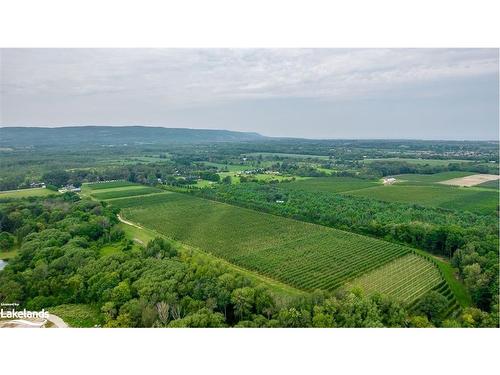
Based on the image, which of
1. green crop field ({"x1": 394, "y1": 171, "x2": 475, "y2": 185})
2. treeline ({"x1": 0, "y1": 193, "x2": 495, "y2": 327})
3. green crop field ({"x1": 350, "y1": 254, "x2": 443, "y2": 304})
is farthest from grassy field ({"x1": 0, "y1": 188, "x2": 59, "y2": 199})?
green crop field ({"x1": 394, "y1": 171, "x2": 475, "y2": 185})

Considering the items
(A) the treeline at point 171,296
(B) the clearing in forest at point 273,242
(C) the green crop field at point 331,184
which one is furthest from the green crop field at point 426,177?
(A) the treeline at point 171,296

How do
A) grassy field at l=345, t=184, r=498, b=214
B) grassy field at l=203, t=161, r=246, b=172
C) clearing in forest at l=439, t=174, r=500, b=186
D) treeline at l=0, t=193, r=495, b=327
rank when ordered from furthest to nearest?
1. grassy field at l=203, t=161, r=246, b=172
2. clearing in forest at l=439, t=174, r=500, b=186
3. grassy field at l=345, t=184, r=498, b=214
4. treeline at l=0, t=193, r=495, b=327

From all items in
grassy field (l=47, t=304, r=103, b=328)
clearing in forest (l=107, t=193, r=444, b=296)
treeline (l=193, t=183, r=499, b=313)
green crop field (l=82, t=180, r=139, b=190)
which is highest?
green crop field (l=82, t=180, r=139, b=190)

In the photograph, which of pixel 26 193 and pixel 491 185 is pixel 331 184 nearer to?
pixel 491 185

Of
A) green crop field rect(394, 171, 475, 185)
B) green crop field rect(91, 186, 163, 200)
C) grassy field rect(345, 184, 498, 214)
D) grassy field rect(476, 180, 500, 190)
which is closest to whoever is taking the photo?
grassy field rect(345, 184, 498, 214)

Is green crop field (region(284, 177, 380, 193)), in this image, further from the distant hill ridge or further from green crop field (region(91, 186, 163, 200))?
the distant hill ridge

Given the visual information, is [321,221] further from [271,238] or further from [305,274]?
[305,274]

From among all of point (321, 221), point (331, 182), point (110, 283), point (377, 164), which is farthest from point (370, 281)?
point (377, 164)
